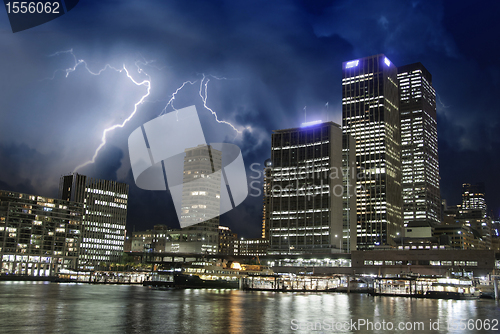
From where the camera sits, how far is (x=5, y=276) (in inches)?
6973

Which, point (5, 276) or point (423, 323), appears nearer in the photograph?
point (423, 323)

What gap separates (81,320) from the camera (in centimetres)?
4822

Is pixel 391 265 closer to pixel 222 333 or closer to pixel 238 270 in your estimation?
pixel 238 270

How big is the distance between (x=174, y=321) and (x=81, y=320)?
9533mm

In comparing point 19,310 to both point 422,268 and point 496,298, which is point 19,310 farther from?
point 422,268

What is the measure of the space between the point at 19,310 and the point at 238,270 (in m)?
97.8

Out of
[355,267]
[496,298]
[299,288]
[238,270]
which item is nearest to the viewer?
[496,298]

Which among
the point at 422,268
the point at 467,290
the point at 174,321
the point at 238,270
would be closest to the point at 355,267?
the point at 422,268

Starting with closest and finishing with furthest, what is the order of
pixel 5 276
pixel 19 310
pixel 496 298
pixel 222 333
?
pixel 222 333
pixel 19 310
pixel 496 298
pixel 5 276

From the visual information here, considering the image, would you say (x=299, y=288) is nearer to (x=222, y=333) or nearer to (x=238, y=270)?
(x=238, y=270)

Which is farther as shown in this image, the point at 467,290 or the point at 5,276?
the point at 5,276

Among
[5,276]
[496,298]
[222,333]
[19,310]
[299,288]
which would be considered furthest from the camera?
[5,276]

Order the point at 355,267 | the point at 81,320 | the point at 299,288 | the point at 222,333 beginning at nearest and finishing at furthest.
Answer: the point at 222,333
the point at 81,320
the point at 299,288
the point at 355,267

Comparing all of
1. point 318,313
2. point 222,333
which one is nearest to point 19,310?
point 222,333
